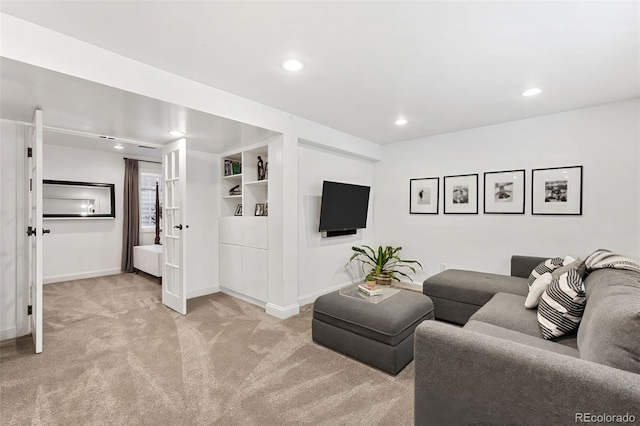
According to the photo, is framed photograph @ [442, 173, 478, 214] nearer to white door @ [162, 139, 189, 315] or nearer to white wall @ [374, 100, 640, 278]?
white wall @ [374, 100, 640, 278]

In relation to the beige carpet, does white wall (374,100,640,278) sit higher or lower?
higher

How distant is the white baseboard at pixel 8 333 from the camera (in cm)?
282

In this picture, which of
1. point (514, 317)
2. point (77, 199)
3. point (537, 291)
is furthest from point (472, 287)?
point (77, 199)

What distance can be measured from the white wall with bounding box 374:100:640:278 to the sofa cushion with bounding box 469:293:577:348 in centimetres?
156

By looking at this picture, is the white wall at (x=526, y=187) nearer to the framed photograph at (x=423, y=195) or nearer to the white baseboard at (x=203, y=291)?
the framed photograph at (x=423, y=195)

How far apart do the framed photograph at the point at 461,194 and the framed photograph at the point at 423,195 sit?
0.15 m

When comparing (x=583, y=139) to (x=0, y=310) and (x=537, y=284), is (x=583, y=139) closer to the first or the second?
(x=537, y=284)

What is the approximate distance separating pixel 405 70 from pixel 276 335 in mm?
2691

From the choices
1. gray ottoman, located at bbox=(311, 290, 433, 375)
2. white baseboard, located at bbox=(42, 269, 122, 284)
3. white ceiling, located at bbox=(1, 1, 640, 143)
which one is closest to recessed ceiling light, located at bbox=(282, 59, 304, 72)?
white ceiling, located at bbox=(1, 1, 640, 143)

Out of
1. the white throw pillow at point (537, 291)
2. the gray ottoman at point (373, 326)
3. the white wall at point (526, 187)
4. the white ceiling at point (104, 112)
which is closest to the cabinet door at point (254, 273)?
the gray ottoman at point (373, 326)

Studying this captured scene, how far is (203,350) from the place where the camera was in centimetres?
262

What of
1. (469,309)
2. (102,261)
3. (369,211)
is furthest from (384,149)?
(102,261)

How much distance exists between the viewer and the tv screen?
395cm

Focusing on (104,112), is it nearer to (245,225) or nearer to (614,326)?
(245,225)
